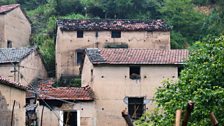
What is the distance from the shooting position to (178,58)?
109 ft

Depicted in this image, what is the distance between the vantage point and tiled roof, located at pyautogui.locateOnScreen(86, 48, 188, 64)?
32.5 metres

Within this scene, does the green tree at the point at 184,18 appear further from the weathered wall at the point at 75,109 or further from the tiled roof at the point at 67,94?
the weathered wall at the point at 75,109

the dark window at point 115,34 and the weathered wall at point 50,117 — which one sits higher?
the dark window at point 115,34

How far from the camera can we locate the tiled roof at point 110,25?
138 ft

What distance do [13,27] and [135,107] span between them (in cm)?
1724

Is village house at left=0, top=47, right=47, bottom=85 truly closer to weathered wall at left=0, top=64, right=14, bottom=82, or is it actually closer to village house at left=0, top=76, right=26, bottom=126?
weathered wall at left=0, top=64, right=14, bottom=82

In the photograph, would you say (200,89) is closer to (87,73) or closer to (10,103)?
(10,103)

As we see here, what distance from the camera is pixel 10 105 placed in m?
22.5

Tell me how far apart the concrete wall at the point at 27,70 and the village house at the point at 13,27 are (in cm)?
475

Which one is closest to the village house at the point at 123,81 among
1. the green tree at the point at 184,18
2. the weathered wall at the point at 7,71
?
the weathered wall at the point at 7,71

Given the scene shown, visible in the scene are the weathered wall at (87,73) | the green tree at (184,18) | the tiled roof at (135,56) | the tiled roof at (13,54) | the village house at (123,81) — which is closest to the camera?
the village house at (123,81)

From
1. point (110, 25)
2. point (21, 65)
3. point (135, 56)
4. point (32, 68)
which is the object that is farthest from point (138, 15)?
point (135, 56)

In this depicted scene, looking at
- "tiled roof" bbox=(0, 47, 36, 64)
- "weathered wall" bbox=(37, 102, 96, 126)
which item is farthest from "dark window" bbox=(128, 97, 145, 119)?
"tiled roof" bbox=(0, 47, 36, 64)

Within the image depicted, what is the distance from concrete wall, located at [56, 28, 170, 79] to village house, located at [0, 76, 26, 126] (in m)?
18.6
